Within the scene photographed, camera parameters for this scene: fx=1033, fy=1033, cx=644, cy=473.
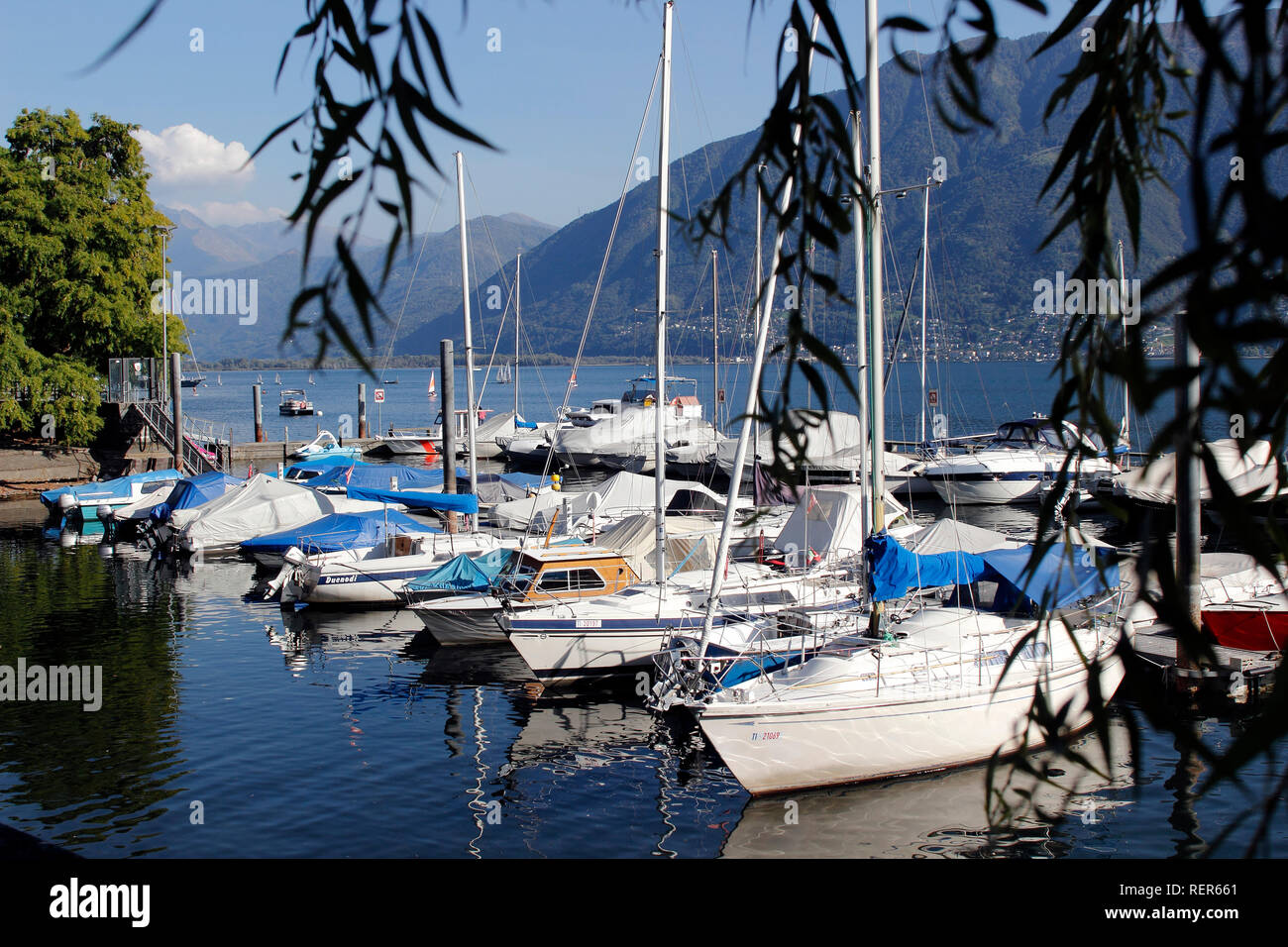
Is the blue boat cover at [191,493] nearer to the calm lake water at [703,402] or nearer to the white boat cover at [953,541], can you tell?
the calm lake water at [703,402]


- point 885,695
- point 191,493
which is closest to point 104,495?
point 191,493

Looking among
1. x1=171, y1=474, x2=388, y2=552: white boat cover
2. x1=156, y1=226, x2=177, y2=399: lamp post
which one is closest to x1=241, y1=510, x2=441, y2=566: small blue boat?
x1=171, y1=474, x2=388, y2=552: white boat cover

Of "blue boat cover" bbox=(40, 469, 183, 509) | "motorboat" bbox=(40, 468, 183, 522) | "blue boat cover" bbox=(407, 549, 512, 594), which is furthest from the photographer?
"blue boat cover" bbox=(40, 469, 183, 509)

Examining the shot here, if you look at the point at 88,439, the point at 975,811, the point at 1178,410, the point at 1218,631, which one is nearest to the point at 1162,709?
the point at 1178,410

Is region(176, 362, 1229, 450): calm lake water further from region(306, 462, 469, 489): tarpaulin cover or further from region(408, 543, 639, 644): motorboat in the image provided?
region(408, 543, 639, 644): motorboat

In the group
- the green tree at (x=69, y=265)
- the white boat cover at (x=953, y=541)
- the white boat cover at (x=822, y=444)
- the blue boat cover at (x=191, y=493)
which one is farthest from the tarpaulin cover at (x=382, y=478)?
the white boat cover at (x=953, y=541)

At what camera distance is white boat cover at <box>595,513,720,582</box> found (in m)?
22.3

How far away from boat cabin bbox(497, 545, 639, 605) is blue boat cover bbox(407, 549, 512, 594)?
218cm

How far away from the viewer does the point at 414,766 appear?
50.3 feet

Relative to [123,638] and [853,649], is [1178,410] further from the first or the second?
[123,638]

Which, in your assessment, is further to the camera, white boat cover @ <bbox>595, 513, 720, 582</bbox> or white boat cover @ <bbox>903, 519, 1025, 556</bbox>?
white boat cover @ <bbox>903, 519, 1025, 556</bbox>

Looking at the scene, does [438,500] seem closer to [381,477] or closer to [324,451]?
[381,477]

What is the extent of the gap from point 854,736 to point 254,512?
25509mm
